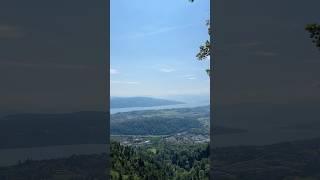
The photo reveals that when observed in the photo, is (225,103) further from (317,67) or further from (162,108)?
(162,108)

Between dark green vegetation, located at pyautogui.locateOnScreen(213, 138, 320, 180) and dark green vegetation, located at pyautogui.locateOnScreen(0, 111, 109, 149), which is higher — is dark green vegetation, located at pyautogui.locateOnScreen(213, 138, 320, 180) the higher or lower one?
the lower one

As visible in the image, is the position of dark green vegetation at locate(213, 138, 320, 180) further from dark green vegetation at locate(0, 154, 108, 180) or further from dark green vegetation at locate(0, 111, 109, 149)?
dark green vegetation at locate(0, 111, 109, 149)

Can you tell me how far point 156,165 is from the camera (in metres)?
45.4

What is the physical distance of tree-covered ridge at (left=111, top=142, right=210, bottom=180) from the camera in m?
33.3

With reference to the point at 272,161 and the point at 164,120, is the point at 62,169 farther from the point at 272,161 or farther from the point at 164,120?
the point at 164,120

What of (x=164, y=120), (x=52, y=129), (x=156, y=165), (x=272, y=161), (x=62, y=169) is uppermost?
(x=52, y=129)

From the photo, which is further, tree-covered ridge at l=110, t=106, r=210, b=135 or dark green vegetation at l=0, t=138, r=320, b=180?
tree-covered ridge at l=110, t=106, r=210, b=135

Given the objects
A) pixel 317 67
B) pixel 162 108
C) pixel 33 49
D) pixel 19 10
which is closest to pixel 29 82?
pixel 33 49

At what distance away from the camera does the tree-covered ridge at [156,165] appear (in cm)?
3331

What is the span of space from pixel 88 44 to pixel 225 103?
186 inches

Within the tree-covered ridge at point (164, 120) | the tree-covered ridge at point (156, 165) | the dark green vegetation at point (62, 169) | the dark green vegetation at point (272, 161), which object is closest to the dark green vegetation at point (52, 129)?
the dark green vegetation at point (62, 169)

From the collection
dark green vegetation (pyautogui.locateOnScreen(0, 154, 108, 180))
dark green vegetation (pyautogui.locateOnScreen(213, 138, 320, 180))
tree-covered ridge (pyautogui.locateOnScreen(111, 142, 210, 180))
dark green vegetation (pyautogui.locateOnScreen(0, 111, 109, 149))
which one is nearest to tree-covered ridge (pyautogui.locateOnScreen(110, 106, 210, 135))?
tree-covered ridge (pyautogui.locateOnScreen(111, 142, 210, 180))

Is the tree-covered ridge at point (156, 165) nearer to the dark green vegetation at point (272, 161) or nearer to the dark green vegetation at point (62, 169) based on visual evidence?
the dark green vegetation at point (62, 169)

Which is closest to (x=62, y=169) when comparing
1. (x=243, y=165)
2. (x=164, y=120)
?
(x=243, y=165)
